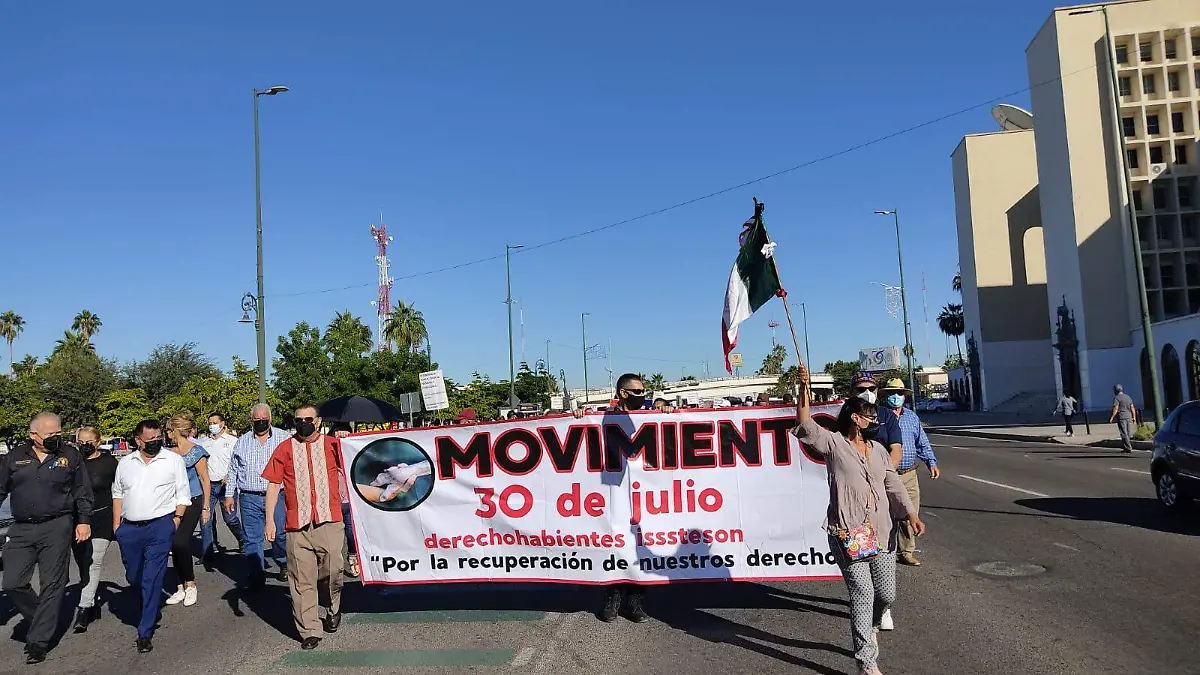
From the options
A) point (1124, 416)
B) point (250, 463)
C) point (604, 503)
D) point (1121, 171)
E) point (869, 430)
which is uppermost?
point (1121, 171)

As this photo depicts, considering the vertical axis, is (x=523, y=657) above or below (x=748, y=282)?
below

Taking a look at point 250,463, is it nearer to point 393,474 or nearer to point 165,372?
point 393,474

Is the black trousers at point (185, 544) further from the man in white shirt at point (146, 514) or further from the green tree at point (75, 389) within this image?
the green tree at point (75, 389)

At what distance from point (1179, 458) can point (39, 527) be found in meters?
12.1

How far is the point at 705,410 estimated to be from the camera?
23.8 feet

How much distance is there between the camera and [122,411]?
42.8 metres

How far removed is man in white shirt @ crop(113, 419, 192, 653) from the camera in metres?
7.28

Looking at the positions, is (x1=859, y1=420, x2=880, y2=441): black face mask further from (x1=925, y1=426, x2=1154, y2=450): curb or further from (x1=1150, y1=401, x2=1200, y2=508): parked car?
(x1=925, y1=426, x2=1154, y2=450): curb

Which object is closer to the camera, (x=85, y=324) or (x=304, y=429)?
(x=304, y=429)

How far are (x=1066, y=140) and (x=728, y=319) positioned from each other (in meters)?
48.5

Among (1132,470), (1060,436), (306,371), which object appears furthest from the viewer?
(306,371)

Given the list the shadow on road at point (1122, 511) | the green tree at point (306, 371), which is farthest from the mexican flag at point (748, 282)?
the green tree at point (306, 371)

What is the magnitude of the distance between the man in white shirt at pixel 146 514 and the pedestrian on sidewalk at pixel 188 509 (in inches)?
23.2

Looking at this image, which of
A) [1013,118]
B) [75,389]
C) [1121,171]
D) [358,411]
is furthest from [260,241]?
[1013,118]
